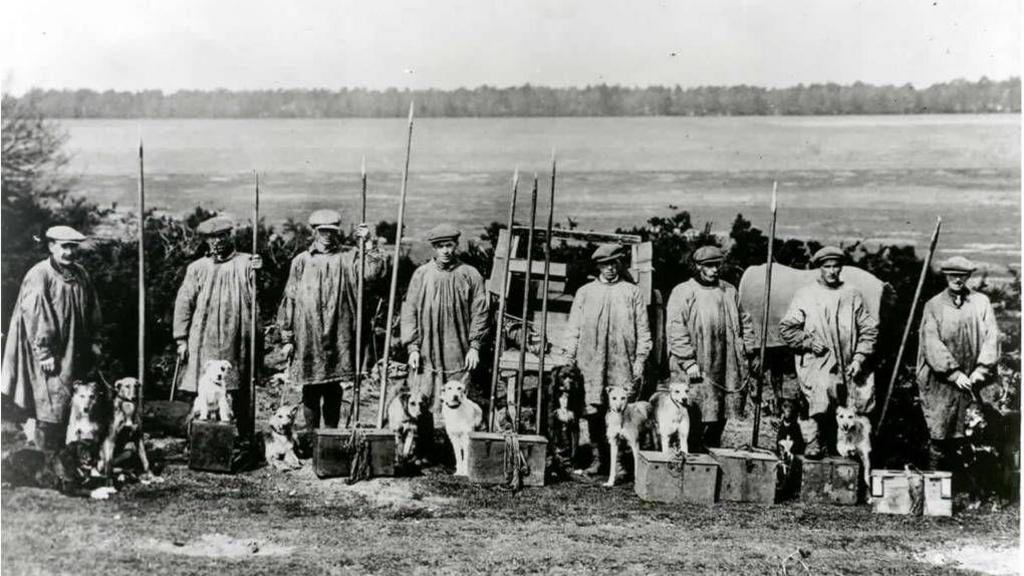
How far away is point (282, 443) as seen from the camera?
28.1 ft

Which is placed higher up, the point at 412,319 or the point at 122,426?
the point at 412,319

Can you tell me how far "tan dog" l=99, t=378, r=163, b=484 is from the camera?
809 cm


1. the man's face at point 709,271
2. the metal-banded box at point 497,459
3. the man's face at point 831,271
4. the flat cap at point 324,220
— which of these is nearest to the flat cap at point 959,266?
the man's face at point 831,271

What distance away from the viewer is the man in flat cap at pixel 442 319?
8688 millimetres

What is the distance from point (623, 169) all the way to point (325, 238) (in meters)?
3.82

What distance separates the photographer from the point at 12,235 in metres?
9.02

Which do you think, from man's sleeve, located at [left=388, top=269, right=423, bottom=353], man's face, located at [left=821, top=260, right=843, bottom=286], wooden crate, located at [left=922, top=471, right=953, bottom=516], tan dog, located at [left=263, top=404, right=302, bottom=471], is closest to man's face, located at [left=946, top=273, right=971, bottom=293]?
man's face, located at [left=821, top=260, right=843, bottom=286]

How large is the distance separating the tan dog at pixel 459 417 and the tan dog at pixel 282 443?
1329 mm

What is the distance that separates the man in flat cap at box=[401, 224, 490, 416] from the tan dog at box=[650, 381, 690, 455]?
1694 mm

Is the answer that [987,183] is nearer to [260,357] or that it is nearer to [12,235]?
[260,357]

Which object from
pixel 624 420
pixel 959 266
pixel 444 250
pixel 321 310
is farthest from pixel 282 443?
pixel 959 266

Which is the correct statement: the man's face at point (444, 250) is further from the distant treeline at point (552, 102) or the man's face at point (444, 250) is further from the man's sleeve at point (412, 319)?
the distant treeline at point (552, 102)

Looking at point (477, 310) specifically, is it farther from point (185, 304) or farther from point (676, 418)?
point (185, 304)

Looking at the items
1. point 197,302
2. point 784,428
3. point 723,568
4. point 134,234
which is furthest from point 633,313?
point 134,234
